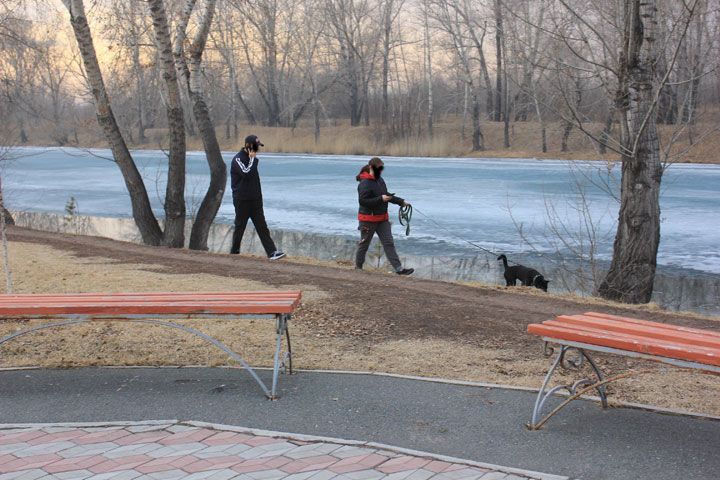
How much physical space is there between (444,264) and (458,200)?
25.4 feet

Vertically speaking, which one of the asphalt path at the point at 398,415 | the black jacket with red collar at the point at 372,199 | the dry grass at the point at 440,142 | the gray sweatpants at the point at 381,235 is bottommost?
the asphalt path at the point at 398,415

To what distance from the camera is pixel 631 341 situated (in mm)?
3664

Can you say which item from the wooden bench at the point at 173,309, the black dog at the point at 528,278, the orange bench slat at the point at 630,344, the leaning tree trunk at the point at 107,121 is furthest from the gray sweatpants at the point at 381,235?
the orange bench slat at the point at 630,344

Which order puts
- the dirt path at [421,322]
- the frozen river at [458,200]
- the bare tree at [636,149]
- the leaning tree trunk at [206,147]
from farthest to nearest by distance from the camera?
the frozen river at [458,200] < the leaning tree trunk at [206,147] < the bare tree at [636,149] < the dirt path at [421,322]

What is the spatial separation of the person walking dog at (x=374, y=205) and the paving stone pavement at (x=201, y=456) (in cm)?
635

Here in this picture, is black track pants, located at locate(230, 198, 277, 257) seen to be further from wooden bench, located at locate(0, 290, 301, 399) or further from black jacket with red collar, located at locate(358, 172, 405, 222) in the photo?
wooden bench, located at locate(0, 290, 301, 399)

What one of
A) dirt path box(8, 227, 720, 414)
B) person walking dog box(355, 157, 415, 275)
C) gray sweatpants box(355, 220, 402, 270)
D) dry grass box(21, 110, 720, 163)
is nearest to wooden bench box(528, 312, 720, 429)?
dirt path box(8, 227, 720, 414)

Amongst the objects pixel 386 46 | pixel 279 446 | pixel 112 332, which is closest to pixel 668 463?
pixel 279 446

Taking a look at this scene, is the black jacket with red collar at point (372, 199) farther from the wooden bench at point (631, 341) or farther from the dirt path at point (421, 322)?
the wooden bench at point (631, 341)

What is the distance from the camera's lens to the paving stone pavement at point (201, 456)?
3.42 m

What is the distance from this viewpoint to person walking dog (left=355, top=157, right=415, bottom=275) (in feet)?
33.1

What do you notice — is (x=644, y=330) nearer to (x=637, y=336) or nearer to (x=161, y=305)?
(x=637, y=336)

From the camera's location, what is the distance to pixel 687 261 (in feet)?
42.4

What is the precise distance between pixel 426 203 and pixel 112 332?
1531 cm
